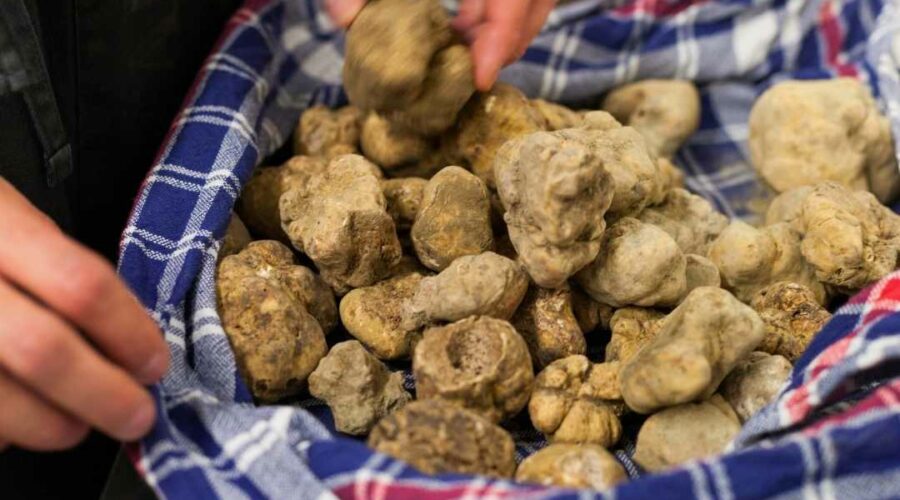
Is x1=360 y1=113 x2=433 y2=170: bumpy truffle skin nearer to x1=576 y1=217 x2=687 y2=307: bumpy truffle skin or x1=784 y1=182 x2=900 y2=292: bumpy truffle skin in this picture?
x1=576 y1=217 x2=687 y2=307: bumpy truffle skin

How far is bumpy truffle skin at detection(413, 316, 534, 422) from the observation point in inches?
30.3

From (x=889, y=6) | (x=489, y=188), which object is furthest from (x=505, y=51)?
(x=889, y=6)

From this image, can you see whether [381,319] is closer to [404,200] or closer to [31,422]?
[404,200]

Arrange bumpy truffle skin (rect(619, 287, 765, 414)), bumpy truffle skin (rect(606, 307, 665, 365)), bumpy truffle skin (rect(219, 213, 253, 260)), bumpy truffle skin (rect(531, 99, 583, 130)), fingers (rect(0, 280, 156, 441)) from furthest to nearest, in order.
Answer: bumpy truffle skin (rect(531, 99, 583, 130)), bumpy truffle skin (rect(219, 213, 253, 260)), bumpy truffle skin (rect(606, 307, 665, 365)), bumpy truffle skin (rect(619, 287, 765, 414)), fingers (rect(0, 280, 156, 441))

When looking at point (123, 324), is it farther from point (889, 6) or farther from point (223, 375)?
point (889, 6)

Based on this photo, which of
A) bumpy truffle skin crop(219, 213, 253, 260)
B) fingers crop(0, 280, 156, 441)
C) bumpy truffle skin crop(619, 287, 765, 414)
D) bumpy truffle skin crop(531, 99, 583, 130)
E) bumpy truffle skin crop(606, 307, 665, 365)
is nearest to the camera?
fingers crop(0, 280, 156, 441)

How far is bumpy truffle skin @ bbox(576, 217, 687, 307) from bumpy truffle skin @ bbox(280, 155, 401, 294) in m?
0.19

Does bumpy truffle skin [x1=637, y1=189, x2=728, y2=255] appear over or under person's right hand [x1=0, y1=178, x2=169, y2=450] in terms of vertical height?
under

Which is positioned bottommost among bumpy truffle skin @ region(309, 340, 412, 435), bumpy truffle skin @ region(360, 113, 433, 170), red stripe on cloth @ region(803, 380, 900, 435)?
bumpy truffle skin @ region(309, 340, 412, 435)

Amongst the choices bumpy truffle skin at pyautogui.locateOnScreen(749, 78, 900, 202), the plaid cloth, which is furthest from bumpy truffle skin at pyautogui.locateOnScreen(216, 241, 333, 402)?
bumpy truffle skin at pyautogui.locateOnScreen(749, 78, 900, 202)

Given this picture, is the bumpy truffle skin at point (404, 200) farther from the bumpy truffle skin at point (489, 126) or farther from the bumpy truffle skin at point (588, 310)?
the bumpy truffle skin at point (588, 310)

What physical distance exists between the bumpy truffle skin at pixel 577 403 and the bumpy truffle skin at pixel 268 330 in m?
0.20

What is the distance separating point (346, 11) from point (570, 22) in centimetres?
42

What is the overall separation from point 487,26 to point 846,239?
15.9 inches
